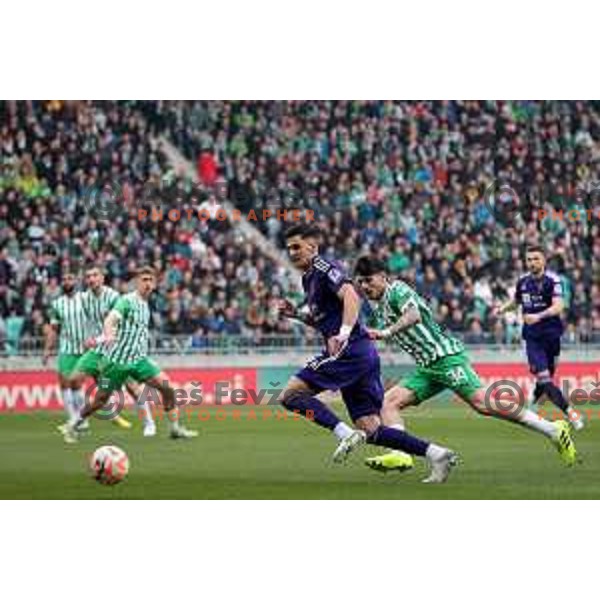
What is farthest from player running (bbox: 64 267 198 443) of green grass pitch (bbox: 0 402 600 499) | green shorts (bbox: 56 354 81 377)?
green shorts (bbox: 56 354 81 377)

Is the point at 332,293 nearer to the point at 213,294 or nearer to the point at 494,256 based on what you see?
the point at 213,294

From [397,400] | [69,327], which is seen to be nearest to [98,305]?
[69,327]

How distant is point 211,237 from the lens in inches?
1128

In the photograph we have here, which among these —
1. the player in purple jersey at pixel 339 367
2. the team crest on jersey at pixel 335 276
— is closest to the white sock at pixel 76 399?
the player in purple jersey at pixel 339 367

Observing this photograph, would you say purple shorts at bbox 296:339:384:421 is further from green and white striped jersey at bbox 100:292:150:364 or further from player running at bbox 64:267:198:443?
green and white striped jersey at bbox 100:292:150:364

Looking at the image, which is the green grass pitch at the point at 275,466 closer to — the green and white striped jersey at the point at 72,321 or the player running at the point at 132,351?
the player running at the point at 132,351

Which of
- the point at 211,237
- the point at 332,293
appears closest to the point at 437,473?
the point at 332,293

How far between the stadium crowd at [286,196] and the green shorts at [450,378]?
12.4 metres

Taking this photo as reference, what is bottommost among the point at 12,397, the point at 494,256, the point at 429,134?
the point at 12,397

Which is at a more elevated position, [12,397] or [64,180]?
[64,180]

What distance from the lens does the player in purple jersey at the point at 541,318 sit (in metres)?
16.5

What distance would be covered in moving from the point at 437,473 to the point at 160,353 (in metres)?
13.6

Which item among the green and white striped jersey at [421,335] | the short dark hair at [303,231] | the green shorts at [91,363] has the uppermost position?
the short dark hair at [303,231]

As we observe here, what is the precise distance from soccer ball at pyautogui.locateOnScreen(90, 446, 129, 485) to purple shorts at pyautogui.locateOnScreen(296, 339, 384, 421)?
149 centimetres
